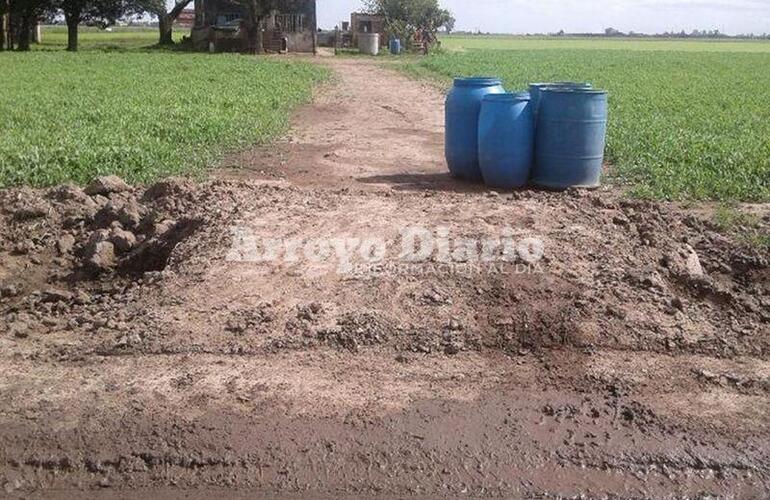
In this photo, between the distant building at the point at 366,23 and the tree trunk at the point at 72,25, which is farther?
the distant building at the point at 366,23

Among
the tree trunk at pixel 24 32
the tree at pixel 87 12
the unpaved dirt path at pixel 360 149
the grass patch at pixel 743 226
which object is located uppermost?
the tree at pixel 87 12

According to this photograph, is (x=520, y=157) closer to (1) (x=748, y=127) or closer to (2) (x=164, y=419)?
(2) (x=164, y=419)

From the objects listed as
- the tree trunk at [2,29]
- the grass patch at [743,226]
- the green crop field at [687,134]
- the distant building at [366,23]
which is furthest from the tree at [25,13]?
the grass patch at [743,226]

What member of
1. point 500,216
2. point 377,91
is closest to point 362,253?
point 500,216

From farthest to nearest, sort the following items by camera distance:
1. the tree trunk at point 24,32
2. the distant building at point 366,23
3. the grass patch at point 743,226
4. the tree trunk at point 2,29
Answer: the distant building at point 366,23, the tree trunk at point 24,32, the tree trunk at point 2,29, the grass patch at point 743,226

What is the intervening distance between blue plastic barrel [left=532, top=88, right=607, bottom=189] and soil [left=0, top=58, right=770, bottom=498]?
894 mm

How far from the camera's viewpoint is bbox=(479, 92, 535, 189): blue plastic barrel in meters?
8.88

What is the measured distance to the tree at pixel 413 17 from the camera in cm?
5656

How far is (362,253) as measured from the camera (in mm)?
6203

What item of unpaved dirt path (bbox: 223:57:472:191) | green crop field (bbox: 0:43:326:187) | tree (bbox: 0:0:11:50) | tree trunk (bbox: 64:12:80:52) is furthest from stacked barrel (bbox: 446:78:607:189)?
tree trunk (bbox: 64:12:80:52)

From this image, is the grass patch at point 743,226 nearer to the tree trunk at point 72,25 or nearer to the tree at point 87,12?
the tree at point 87,12

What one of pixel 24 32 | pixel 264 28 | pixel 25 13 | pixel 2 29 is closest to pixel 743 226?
pixel 264 28

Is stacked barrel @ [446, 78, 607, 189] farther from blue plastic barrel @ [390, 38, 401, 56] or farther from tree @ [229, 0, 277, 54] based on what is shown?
blue plastic barrel @ [390, 38, 401, 56]

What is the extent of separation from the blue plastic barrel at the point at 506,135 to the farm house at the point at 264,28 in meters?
39.6
